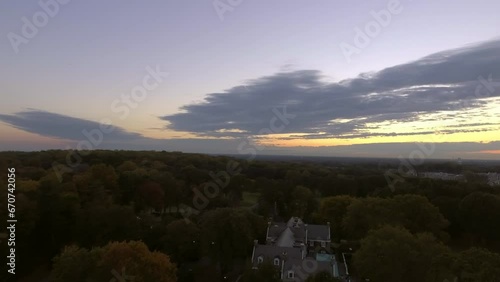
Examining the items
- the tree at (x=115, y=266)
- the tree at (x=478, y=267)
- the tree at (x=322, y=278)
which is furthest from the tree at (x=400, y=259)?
the tree at (x=115, y=266)

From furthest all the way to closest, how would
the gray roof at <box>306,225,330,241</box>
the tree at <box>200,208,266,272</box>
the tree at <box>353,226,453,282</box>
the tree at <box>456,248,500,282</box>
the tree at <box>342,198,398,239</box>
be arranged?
the gray roof at <box>306,225,330,241</box>
the tree at <box>342,198,398,239</box>
the tree at <box>200,208,266,272</box>
the tree at <box>353,226,453,282</box>
the tree at <box>456,248,500,282</box>

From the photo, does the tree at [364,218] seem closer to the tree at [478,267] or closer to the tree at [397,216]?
the tree at [397,216]

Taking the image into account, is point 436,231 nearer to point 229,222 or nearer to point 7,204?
point 229,222

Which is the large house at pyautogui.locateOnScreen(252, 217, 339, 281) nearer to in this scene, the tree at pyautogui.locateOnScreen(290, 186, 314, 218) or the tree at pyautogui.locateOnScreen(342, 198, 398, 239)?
the tree at pyautogui.locateOnScreen(342, 198, 398, 239)

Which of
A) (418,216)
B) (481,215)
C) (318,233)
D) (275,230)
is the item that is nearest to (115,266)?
(275,230)

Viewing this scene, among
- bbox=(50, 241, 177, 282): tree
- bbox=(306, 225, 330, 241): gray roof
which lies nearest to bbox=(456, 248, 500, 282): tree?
bbox=(306, 225, 330, 241): gray roof

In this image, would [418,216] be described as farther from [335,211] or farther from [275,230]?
[275,230]
